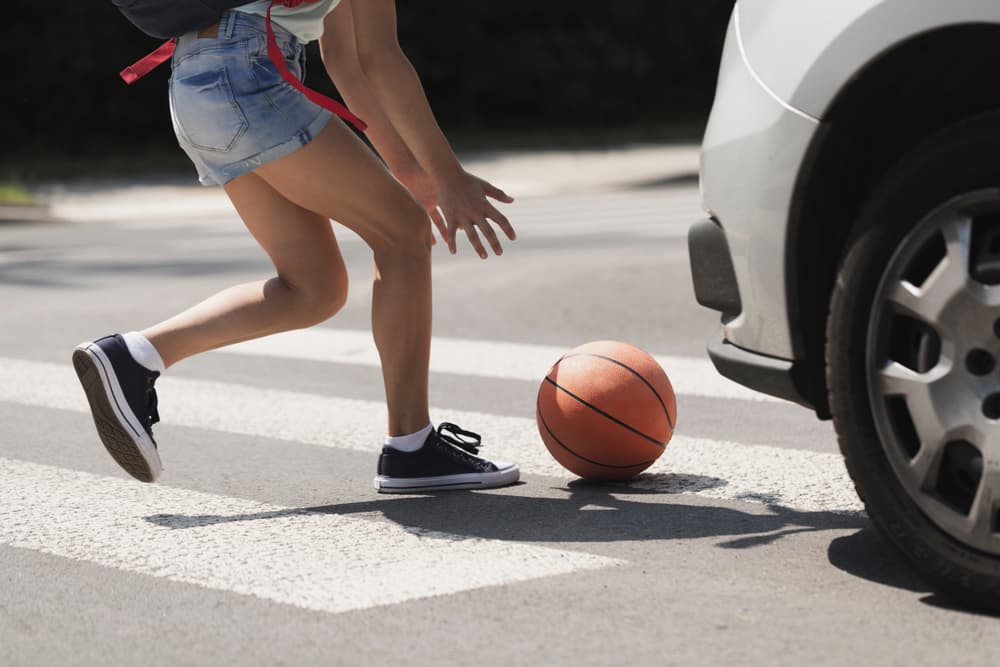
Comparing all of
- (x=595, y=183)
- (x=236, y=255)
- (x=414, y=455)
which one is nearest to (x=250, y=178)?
(x=414, y=455)

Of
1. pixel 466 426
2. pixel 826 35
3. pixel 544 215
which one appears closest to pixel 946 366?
pixel 826 35

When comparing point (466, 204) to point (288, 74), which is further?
point (466, 204)

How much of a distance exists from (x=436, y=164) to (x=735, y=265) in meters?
1.11

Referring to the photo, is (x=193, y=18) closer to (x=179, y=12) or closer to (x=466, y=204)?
(x=179, y=12)

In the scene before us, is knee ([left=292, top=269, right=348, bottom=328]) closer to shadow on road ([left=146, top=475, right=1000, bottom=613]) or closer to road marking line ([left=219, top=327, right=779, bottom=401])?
shadow on road ([left=146, top=475, right=1000, bottom=613])

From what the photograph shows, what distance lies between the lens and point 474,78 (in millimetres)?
31406

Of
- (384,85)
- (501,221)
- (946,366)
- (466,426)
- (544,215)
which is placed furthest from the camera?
(544,215)

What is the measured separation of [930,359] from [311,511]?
183 cm

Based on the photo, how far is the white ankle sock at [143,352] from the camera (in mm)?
4527

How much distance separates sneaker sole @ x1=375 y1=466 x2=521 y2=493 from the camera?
4629 mm

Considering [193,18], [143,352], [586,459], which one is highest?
[193,18]

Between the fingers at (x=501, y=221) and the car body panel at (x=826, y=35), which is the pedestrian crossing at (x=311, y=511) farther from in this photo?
the car body panel at (x=826, y=35)

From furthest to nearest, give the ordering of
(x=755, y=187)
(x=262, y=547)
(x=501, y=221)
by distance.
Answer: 1. (x=501, y=221)
2. (x=262, y=547)
3. (x=755, y=187)

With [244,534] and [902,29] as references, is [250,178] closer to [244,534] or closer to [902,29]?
[244,534]
